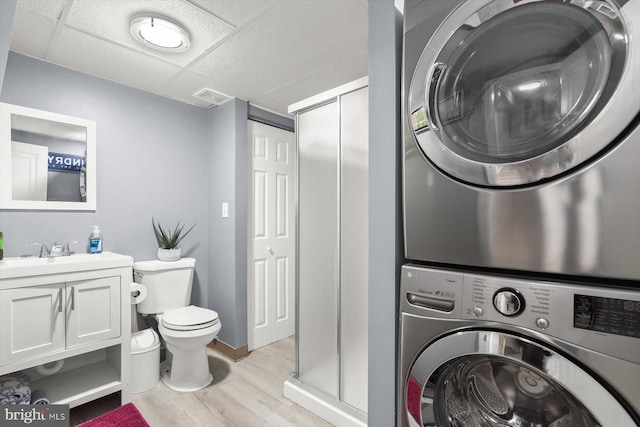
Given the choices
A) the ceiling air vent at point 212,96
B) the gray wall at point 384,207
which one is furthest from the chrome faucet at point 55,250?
the gray wall at point 384,207

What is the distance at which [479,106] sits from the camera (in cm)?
72

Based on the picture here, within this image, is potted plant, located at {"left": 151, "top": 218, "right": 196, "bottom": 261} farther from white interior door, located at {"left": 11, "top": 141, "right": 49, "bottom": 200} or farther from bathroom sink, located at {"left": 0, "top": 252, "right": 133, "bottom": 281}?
white interior door, located at {"left": 11, "top": 141, "right": 49, "bottom": 200}

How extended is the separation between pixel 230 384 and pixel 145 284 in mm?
1013

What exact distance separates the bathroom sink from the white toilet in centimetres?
38

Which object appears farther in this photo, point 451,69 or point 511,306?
point 451,69

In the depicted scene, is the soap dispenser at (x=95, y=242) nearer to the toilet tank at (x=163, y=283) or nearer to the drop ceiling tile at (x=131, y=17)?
the toilet tank at (x=163, y=283)

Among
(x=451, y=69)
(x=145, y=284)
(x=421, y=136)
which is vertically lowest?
(x=145, y=284)

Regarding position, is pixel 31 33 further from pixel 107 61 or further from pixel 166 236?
pixel 166 236

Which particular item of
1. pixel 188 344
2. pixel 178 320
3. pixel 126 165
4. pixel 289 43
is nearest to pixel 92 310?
pixel 178 320

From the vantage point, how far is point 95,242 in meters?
2.13

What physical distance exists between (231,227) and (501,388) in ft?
7.52

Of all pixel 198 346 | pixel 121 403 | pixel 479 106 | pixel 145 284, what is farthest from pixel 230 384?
pixel 479 106

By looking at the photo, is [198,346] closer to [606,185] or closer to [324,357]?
[324,357]

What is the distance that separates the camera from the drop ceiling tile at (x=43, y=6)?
1431 millimetres
